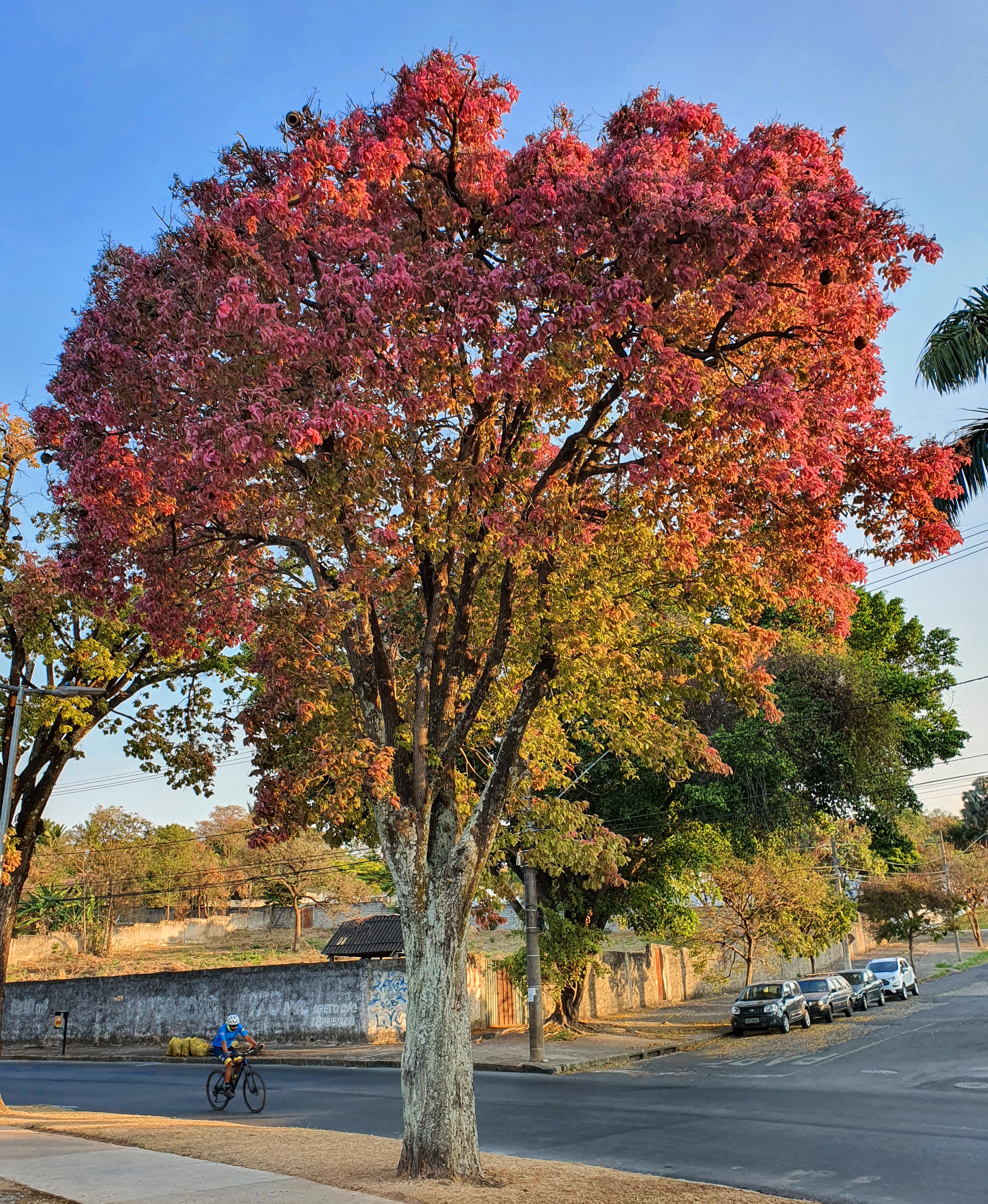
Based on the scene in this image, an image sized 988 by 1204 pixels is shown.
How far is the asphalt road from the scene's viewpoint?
9.87 metres

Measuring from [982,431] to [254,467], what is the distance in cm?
935

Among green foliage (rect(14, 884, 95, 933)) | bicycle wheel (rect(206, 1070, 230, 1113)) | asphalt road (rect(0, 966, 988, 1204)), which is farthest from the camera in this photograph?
green foliage (rect(14, 884, 95, 933))

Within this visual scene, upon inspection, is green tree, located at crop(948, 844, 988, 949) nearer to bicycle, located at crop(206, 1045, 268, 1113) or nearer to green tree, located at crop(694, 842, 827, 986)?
green tree, located at crop(694, 842, 827, 986)

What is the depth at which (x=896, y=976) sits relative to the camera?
36375mm

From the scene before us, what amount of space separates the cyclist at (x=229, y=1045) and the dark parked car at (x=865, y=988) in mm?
22443

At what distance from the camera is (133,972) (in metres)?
50.7

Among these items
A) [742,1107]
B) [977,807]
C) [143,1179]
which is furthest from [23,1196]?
[977,807]

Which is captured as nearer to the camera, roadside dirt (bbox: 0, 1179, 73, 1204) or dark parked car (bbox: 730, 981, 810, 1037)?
roadside dirt (bbox: 0, 1179, 73, 1204)

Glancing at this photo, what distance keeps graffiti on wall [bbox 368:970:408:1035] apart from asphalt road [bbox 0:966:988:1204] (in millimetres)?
5278

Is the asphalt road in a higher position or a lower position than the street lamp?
lower

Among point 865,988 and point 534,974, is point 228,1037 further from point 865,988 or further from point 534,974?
point 865,988

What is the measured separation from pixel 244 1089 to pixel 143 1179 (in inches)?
335

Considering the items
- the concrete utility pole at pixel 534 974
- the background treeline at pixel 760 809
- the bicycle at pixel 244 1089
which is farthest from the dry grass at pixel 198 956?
the bicycle at pixel 244 1089

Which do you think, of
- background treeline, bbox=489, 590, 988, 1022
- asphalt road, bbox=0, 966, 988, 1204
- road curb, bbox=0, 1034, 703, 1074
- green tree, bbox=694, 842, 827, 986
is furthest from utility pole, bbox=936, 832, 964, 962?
road curb, bbox=0, 1034, 703, 1074
